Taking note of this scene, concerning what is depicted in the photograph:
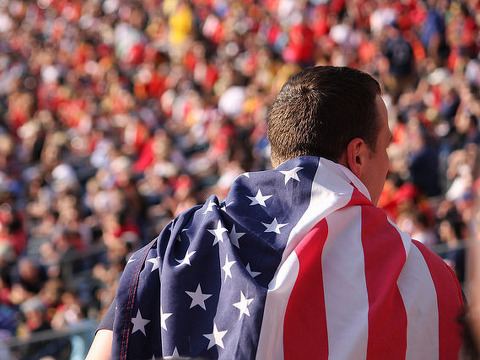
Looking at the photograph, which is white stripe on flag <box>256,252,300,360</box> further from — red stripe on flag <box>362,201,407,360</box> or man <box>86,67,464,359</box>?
red stripe on flag <box>362,201,407,360</box>

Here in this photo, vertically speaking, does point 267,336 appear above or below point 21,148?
above

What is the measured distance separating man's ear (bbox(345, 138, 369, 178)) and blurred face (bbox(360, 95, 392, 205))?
2 cm

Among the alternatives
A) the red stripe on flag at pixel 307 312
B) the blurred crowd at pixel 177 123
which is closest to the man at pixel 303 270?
the red stripe on flag at pixel 307 312

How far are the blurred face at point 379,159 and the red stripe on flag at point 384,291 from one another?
205mm

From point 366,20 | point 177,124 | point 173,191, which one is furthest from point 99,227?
point 366,20

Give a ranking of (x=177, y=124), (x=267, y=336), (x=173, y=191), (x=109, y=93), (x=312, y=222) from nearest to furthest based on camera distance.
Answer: (x=267, y=336) < (x=312, y=222) < (x=173, y=191) < (x=177, y=124) < (x=109, y=93)

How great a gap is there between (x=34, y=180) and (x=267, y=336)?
1061 cm

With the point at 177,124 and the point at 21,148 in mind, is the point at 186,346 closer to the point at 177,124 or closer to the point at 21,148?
the point at 177,124

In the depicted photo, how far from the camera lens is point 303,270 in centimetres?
198

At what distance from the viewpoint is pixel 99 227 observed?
33.3ft

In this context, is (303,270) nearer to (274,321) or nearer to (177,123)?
(274,321)

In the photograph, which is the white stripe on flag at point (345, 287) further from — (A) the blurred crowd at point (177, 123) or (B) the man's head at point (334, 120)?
(A) the blurred crowd at point (177, 123)

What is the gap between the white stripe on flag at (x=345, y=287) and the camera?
192 cm

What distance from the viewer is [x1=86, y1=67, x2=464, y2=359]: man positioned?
194 centimetres
